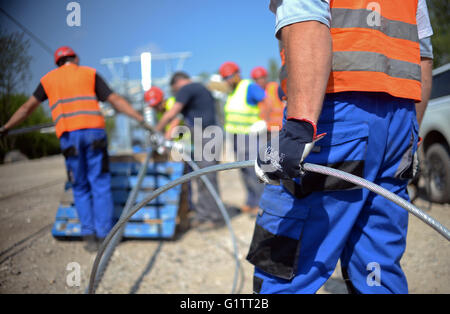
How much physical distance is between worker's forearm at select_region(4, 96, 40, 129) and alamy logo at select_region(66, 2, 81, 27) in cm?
65

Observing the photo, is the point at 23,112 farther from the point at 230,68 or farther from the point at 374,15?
the point at 230,68

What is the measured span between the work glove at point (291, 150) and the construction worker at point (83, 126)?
5.47ft

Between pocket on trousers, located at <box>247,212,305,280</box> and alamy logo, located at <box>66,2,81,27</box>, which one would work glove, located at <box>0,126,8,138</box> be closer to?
alamy logo, located at <box>66,2,81,27</box>

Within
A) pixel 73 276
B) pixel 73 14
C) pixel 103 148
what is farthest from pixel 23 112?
pixel 73 276

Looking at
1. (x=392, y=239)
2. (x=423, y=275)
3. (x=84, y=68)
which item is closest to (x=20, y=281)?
(x=84, y=68)

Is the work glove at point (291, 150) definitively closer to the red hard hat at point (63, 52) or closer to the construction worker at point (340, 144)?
the construction worker at point (340, 144)

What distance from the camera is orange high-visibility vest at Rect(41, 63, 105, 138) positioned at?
213 cm

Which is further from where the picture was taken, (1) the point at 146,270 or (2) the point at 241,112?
(2) the point at 241,112

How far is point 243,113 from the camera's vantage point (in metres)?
4.22

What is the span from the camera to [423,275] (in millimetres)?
1990

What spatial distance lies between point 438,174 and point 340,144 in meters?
1.66

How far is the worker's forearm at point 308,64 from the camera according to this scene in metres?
0.88
